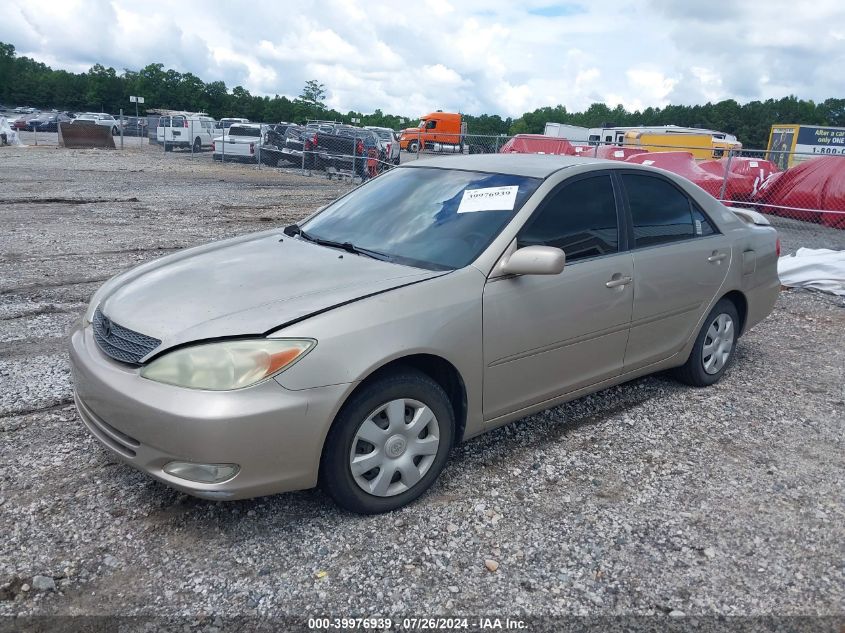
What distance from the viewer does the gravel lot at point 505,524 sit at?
8.84 ft

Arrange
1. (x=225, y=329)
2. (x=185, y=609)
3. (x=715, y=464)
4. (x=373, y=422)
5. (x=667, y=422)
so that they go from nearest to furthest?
(x=185, y=609) < (x=225, y=329) < (x=373, y=422) < (x=715, y=464) < (x=667, y=422)

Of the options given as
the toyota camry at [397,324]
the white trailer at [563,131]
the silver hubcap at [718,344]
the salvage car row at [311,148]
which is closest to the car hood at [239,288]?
the toyota camry at [397,324]

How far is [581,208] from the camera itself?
3967 mm

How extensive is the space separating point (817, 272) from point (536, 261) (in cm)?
674

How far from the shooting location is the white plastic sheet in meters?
8.31

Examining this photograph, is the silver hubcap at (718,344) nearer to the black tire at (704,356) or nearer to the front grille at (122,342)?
the black tire at (704,356)

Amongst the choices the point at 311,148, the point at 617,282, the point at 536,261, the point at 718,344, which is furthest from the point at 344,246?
the point at 311,148

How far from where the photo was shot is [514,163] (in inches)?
165

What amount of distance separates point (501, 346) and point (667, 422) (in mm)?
1633

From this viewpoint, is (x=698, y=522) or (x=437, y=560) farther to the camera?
(x=698, y=522)

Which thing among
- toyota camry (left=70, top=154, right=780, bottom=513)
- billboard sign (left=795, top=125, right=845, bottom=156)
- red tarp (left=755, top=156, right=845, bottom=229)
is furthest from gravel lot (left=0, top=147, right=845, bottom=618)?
billboard sign (left=795, top=125, right=845, bottom=156)

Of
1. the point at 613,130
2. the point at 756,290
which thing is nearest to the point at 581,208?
the point at 756,290

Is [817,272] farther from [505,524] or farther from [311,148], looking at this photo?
[311,148]

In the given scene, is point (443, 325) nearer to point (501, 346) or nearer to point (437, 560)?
point (501, 346)
